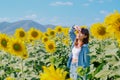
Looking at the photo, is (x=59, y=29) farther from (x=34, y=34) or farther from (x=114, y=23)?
(x=114, y=23)

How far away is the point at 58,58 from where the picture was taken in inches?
368

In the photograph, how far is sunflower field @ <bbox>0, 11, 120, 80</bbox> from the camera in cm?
271

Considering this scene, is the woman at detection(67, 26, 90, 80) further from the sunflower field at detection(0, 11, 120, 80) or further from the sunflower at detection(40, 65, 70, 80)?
the sunflower at detection(40, 65, 70, 80)

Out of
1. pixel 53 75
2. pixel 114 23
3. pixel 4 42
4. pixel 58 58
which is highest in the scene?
pixel 114 23

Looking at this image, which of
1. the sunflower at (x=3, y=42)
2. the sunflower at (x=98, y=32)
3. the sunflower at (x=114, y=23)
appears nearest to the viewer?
the sunflower at (x=114, y=23)

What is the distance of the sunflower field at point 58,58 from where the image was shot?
2.71 m

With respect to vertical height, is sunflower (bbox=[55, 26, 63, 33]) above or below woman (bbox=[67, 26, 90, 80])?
above

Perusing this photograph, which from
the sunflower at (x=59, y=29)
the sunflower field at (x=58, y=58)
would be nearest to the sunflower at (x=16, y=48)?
the sunflower field at (x=58, y=58)

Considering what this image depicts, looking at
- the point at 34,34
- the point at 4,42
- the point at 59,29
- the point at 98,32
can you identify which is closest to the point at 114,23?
the point at 98,32

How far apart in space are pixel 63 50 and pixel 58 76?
8892mm

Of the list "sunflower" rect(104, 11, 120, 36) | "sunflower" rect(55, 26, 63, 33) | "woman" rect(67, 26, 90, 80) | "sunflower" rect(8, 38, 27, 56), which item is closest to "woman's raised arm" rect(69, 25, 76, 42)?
"woman" rect(67, 26, 90, 80)

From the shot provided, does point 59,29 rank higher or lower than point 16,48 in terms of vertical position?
higher

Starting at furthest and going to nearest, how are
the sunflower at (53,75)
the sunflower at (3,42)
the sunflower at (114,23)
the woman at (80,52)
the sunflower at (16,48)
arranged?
the sunflower at (3,42) < the sunflower at (16,48) < the woman at (80,52) < the sunflower at (114,23) < the sunflower at (53,75)

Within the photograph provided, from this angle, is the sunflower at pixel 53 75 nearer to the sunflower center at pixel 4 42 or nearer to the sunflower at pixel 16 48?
the sunflower at pixel 16 48
